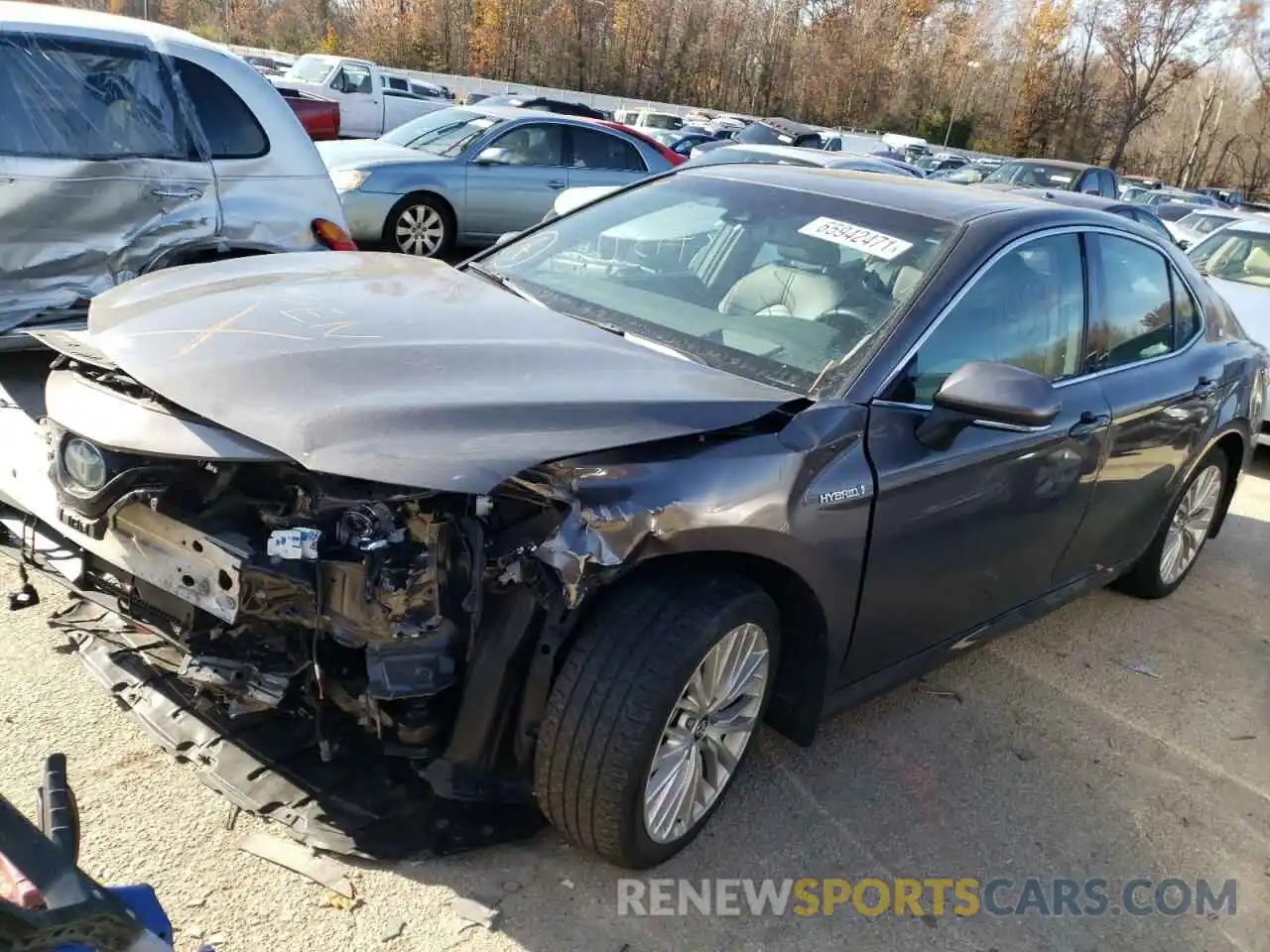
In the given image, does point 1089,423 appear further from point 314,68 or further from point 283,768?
point 314,68

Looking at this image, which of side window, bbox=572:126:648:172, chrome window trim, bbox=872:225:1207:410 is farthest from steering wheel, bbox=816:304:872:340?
side window, bbox=572:126:648:172

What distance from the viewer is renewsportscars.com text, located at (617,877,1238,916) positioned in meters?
2.64

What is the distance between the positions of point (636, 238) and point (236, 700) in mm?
2088

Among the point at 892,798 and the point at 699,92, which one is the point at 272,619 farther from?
the point at 699,92

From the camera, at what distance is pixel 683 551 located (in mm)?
2420

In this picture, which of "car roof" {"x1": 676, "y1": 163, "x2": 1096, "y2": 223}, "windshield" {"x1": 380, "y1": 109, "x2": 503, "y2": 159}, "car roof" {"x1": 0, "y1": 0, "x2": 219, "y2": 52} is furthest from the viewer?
"windshield" {"x1": 380, "y1": 109, "x2": 503, "y2": 159}

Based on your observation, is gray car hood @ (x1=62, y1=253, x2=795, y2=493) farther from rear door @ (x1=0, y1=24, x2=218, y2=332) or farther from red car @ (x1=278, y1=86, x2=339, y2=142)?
red car @ (x1=278, y1=86, x2=339, y2=142)

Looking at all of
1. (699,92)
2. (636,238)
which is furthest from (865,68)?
(636,238)

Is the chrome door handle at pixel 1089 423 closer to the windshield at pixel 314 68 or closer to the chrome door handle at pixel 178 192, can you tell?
the chrome door handle at pixel 178 192

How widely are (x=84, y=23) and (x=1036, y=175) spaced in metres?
15.3

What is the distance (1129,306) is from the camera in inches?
151

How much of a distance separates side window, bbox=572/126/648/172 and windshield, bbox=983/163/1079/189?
7.58 metres

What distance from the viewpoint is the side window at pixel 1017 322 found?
9.72 feet

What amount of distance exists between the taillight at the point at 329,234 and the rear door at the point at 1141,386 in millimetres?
3629
